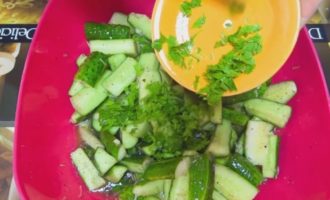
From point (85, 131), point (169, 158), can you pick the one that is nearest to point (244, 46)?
point (169, 158)

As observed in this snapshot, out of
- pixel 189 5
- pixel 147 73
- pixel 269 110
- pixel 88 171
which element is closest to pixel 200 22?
pixel 189 5

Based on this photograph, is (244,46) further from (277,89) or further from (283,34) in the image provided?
(277,89)

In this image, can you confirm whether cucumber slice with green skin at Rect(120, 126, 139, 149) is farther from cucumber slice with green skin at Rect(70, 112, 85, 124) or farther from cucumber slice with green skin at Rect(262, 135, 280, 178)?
cucumber slice with green skin at Rect(262, 135, 280, 178)

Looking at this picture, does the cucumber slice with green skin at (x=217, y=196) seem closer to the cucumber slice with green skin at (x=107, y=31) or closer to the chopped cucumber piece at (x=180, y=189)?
the chopped cucumber piece at (x=180, y=189)

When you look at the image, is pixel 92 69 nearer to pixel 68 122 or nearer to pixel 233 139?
pixel 68 122

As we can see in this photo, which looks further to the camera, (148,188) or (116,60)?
(116,60)

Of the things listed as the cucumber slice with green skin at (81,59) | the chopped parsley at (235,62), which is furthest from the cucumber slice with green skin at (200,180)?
the cucumber slice with green skin at (81,59)
